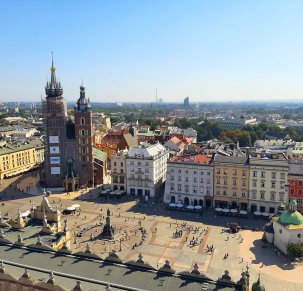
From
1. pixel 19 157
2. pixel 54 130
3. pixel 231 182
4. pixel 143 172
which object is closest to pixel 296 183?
pixel 231 182

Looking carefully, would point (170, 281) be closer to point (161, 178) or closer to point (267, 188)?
point (267, 188)

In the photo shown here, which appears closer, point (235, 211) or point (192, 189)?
point (235, 211)

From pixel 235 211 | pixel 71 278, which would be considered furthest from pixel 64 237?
pixel 235 211

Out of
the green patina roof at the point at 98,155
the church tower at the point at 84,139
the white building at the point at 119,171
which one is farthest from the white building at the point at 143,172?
the green patina roof at the point at 98,155

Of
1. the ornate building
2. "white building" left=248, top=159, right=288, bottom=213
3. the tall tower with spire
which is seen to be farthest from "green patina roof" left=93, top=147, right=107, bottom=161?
"white building" left=248, top=159, right=288, bottom=213

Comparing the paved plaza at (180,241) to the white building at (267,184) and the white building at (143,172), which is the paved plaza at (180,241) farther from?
the white building at (267,184)

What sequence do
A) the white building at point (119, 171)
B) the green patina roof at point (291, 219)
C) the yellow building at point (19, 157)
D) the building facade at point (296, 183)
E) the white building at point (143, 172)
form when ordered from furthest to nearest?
the yellow building at point (19, 157) → the white building at point (119, 171) → the white building at point (143, 172) → the building facade at point (296, 183) → the green patina roof at point (291, 219)
